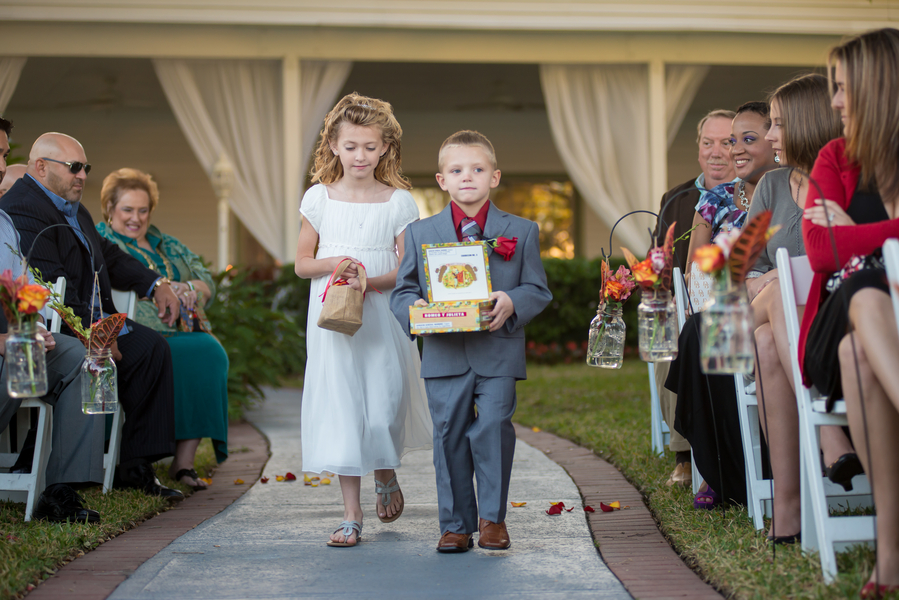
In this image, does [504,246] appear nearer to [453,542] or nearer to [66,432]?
[453,542]

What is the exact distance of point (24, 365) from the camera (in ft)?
9.01

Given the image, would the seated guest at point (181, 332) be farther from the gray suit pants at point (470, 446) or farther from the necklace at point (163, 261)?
the gray suit pants at point (470, 446)

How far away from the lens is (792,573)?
2.37 m

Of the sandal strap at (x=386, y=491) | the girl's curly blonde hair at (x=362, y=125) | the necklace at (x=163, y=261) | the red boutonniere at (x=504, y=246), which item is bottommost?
the sandal strap at (x=386, y=491)

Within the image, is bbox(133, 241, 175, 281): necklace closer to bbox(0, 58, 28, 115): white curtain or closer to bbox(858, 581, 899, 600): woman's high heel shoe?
bbox(858, 581, 899, 600): woman's high heel shoe

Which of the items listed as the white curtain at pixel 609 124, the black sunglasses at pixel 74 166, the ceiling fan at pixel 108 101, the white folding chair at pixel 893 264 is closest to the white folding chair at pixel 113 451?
the black sunglasses at pixel 74 166

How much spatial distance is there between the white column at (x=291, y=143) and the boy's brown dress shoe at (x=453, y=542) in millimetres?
6679

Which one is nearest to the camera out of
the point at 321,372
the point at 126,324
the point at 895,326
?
the point at 895,326

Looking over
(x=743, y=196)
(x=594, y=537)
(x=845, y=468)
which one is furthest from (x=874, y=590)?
(x=743, y=196)

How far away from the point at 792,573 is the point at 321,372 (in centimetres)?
179

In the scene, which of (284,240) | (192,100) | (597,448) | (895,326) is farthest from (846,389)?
(192,100)

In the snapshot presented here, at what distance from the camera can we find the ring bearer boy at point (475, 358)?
298cm

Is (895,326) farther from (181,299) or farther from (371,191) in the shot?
(181,299)

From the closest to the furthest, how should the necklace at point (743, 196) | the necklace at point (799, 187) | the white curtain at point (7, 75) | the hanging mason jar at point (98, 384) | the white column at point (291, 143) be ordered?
the necklace at point (799, 187) < the hanging mason jar at point (98, 384) < the necklace at point (743, 196) < the white curtain at point (7, 75) < the white column at point (291, 143)
